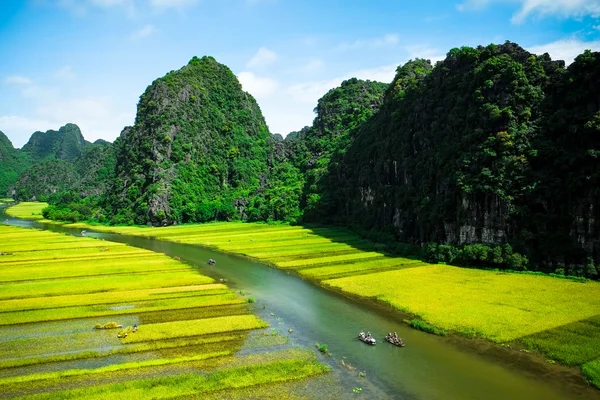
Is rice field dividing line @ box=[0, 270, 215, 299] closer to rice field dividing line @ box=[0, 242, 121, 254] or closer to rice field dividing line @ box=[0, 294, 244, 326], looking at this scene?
rice field dividing line @ box=[0, 294, 244, 326]

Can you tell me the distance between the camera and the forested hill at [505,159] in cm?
5162

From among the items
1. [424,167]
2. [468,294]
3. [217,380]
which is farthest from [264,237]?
[217,380]

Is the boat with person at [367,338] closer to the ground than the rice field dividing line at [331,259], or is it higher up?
closer to the ground

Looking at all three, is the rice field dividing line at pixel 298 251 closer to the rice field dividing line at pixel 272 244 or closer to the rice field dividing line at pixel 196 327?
the rice field dividing line at pixel 272 244

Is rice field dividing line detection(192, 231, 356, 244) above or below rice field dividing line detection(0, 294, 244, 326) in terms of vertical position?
above

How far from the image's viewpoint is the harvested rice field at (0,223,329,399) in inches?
958

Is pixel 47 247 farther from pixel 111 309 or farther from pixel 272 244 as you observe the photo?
pixel 111 309

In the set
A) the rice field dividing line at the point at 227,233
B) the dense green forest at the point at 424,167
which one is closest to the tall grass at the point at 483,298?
the dense green forest at the point at 424,167

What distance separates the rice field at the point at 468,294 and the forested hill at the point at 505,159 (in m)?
7.20

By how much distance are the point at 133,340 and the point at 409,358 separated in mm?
19302

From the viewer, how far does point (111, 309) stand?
127 feet

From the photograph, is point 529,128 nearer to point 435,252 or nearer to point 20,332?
point 435,252

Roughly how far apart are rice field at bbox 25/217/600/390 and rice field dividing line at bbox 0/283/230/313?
43.7 feet

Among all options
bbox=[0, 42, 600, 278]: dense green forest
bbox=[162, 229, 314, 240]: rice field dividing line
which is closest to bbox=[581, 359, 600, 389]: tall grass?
bbox=[0, 42, 600, 278]: dense green forest
